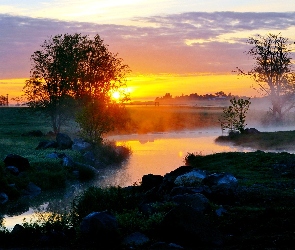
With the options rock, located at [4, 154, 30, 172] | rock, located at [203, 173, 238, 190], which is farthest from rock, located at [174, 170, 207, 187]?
rock, located at [4, 154, 30, 172]

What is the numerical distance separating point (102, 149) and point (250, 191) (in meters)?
32.1

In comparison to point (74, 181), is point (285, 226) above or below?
above

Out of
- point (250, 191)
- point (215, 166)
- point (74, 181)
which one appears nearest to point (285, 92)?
point (215, 166)

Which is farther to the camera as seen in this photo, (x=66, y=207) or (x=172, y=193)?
(x=66, y=207)

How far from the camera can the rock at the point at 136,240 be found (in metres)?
18.3

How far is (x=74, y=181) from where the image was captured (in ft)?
134

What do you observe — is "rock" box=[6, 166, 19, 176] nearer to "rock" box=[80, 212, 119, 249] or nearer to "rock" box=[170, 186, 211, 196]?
"rock" box=[170, 186, 211, 196]

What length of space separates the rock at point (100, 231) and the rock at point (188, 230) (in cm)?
184

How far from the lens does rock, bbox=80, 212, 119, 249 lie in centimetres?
1842

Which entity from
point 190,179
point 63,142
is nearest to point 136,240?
point 190,179

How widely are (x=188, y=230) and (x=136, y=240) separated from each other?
195 centimetres

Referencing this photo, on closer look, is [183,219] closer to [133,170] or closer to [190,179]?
[190,179]

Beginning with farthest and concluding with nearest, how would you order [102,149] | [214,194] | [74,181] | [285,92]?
[285,92], [102,149], [74,181], [214,194]

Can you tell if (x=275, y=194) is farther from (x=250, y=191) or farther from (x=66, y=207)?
(x=66, y=207)
